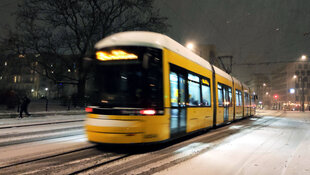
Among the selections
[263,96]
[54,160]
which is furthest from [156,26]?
[263,96]

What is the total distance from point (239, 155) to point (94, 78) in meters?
4.09

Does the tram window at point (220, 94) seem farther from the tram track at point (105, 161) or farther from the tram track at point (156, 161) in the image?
the tram track at point (105, 161)

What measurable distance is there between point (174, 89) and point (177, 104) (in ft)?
1.46

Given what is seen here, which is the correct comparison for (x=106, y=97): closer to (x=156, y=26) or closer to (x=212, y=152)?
(x=212, y=152)

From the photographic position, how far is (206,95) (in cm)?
924

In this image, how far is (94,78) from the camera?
20.3 feet

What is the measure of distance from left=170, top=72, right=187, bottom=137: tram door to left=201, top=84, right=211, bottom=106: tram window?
1.86 metres

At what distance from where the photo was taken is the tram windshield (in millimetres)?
5710

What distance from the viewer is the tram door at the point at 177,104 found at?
6.49 meters

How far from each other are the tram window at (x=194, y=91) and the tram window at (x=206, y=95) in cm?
48

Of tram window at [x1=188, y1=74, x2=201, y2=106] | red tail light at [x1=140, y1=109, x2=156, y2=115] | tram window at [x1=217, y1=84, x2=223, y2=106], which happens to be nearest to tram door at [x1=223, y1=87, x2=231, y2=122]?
tram window at [x1=217, y1=84, x2=223, y2=106]

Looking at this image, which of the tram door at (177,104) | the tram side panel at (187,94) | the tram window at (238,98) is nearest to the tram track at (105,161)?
the tram door at (177,104)

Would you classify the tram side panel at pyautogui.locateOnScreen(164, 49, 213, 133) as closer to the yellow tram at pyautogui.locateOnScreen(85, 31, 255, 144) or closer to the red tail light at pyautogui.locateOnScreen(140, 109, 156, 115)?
the yellow tram at pyautogui.locateOnScreen(85, 31, 255, 144)

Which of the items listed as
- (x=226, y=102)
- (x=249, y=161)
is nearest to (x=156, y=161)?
(x=249, y=161)
